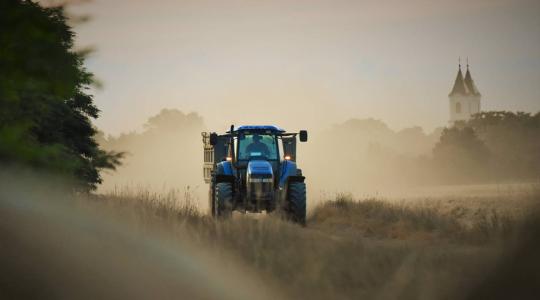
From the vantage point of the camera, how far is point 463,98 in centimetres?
12962

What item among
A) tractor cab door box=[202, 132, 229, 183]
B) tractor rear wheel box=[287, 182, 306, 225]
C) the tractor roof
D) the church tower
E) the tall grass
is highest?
the church tower

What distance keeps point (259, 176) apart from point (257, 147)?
4.73 ft

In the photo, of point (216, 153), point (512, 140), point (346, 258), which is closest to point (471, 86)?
point (512, 140)

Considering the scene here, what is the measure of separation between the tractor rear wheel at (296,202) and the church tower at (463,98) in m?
116

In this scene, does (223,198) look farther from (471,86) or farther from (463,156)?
(471,86)

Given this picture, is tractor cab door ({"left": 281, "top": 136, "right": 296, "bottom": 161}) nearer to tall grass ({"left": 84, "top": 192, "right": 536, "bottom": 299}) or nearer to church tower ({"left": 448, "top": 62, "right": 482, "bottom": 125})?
tall grass ({"left": 84, "top": 192, "right": 536, "bottom": 299})

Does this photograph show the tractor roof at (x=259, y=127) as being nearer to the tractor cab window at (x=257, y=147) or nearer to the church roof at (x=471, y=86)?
the tractor cab window at (x=257, y=147)

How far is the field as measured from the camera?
29.4ft

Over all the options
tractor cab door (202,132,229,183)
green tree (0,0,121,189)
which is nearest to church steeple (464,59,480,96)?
tractor cab door (202,132,229,183)

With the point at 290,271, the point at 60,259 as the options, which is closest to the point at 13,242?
the point at 60,259

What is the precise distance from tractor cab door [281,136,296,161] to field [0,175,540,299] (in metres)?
7.34

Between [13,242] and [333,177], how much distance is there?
275 feet

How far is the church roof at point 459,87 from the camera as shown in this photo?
129750 mm

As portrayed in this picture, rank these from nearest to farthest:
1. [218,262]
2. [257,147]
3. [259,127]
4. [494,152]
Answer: [218,262] → [259,127] → [257,147] → [494,152]
